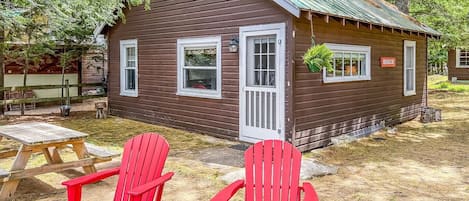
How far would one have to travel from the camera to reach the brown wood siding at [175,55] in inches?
289

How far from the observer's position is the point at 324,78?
23.4ft

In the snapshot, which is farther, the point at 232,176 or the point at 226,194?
the point at 232,176

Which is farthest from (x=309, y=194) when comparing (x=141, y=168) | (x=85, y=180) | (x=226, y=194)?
(x=85, y=180)

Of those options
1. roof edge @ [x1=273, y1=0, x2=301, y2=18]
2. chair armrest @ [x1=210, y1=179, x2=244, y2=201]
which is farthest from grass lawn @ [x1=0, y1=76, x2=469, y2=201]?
roof edge @ [x1=273, y1=0, x2=301, y2=18]

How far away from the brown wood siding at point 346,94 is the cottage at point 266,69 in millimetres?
19

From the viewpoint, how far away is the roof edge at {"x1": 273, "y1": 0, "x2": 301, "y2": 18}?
19.5 ft

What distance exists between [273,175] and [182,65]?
5940mm

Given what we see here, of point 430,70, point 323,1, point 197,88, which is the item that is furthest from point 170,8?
point 430,70

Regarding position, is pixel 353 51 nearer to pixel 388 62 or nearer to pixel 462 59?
pixel 388 62

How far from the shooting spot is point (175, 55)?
8781 millimetres

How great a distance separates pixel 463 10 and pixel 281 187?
14.4 meters

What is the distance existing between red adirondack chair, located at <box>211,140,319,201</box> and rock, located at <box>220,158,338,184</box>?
6.03ft

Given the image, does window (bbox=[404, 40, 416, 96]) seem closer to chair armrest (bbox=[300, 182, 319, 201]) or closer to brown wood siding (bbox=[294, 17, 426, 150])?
brown wood siding (bbox=[294, 17, 426, 150])

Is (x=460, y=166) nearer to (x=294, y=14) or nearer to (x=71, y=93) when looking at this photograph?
(x=294, y=14)
